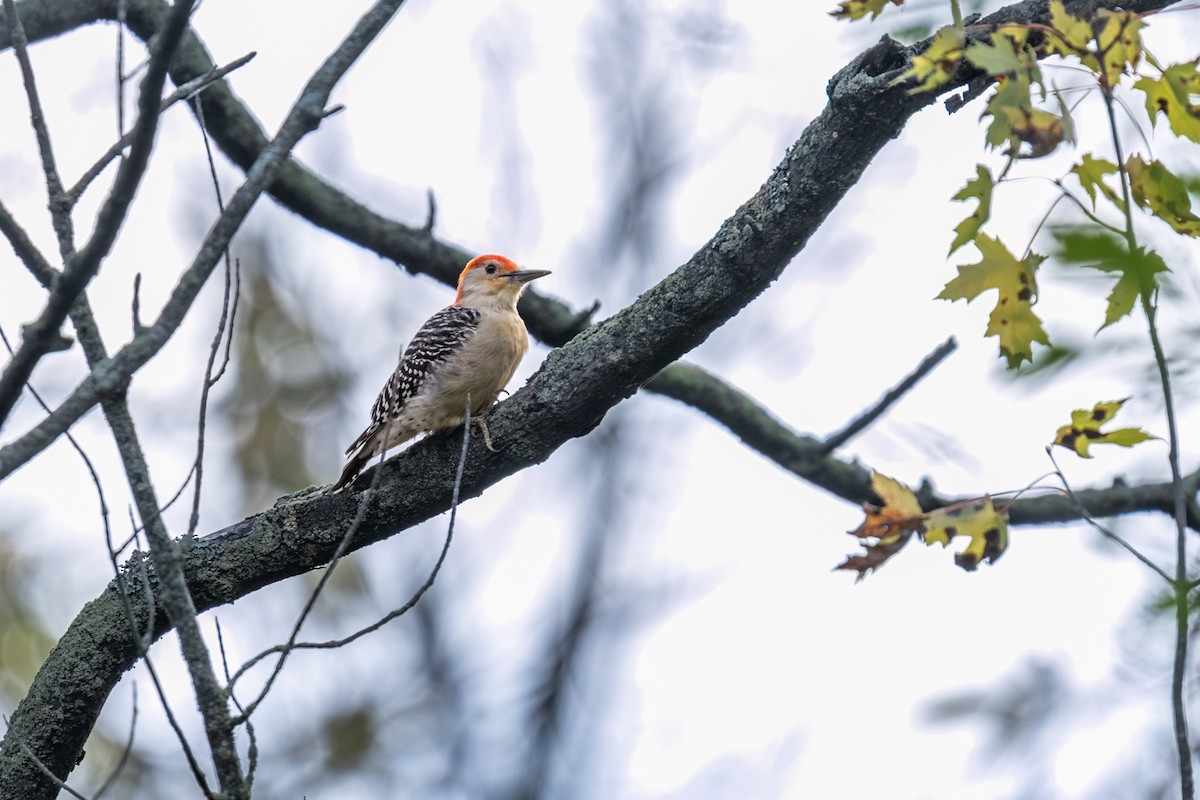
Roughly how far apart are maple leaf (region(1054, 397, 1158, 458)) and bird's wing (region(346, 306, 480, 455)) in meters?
3.08

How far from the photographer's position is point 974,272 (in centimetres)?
297

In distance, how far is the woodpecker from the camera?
205 inches

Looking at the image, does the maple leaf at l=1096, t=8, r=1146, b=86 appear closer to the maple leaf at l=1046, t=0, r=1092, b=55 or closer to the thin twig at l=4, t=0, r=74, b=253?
the maple leaf at l=1046, t=0, r=1092, b=55

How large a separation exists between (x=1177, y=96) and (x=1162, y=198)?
27 cm

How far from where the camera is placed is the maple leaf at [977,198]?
2.77 metres

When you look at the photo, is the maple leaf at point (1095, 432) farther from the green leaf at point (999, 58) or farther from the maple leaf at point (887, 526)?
the green leaf at point (999, 58)

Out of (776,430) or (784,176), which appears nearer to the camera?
(784,176)

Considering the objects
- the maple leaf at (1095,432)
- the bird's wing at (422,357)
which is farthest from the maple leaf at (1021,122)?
the bird's wing at (422,357)

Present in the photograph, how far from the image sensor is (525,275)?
22.1 ft

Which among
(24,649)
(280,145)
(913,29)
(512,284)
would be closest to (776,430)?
(512,284)

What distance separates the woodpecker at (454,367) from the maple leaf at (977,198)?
2366mm

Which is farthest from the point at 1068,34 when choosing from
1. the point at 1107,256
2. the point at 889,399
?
the point at 889,399

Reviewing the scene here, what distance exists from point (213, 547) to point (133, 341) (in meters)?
1.60

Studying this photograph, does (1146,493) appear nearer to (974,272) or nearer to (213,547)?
(974,272)
